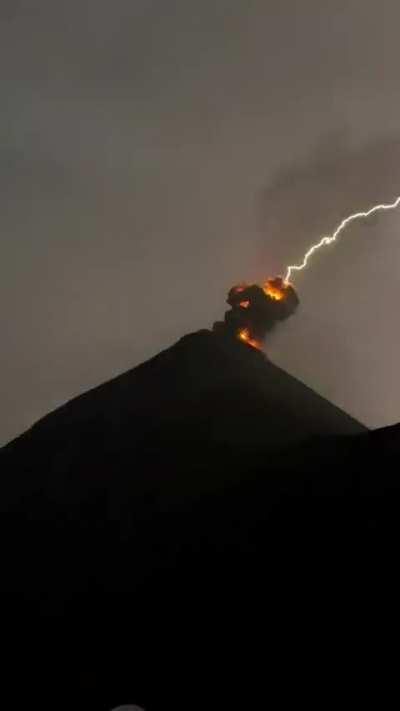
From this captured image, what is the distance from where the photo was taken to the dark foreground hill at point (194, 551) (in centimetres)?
2034

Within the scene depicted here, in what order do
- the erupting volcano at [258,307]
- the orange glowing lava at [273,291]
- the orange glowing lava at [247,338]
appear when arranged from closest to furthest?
the orange glowing lava at [247,338] < the erupting volcano at [258,307] < the orange glowing lava at [273,291]

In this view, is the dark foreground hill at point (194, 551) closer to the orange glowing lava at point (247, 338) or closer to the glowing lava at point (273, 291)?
the orange glowing lava at point (247, 338)

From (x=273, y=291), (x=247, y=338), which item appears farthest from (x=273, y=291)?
(x=247, y=338)

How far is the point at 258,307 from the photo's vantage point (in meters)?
62.8

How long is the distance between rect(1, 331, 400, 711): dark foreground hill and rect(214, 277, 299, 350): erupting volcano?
704 inches

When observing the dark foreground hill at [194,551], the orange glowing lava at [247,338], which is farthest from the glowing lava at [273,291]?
the dark foreground hill at [194,551]

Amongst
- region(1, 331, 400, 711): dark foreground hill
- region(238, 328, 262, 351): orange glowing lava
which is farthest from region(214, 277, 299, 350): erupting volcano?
region(1, 331, 400, 711): dark foreground hill

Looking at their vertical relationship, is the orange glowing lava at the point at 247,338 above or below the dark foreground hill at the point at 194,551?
above

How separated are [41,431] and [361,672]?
1133 inches

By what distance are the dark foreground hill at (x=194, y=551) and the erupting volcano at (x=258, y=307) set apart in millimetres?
17870

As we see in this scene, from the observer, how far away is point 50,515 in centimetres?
3453

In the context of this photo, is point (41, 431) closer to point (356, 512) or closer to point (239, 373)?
point (239, 373)

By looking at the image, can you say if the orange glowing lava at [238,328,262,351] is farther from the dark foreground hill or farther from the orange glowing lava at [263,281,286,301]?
the dark foreground hill

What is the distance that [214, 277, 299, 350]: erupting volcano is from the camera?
201 feet
